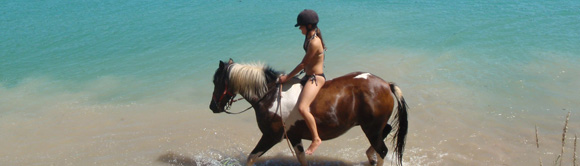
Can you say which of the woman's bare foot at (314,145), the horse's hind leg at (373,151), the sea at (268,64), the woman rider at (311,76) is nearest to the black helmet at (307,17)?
the woman rider at (311,76)

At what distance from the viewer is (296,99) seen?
4.32 metres

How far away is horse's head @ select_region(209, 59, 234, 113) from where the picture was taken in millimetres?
4305

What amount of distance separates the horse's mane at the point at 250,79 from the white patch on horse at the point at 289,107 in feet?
0.61

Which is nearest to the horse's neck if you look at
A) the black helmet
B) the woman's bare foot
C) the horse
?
the horse

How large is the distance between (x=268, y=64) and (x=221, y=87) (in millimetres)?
3161

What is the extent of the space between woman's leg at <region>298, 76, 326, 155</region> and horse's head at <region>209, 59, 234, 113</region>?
730mm

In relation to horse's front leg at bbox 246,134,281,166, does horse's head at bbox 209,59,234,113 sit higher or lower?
higher

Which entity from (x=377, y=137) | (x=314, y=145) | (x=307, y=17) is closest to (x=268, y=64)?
(x=377, y=137)

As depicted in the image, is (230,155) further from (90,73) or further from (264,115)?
(90,73)

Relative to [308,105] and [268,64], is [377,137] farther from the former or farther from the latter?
[268,64]

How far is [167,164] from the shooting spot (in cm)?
555

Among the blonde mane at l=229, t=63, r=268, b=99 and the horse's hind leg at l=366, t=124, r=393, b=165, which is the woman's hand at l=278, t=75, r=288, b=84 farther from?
the horse's hind leg at l=366, t=124, r=393, b=165

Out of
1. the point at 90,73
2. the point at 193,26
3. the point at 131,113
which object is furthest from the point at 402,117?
the point at 193,26

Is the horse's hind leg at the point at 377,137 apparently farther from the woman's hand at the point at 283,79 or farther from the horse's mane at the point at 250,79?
the horse's mane at the point at 250,79
